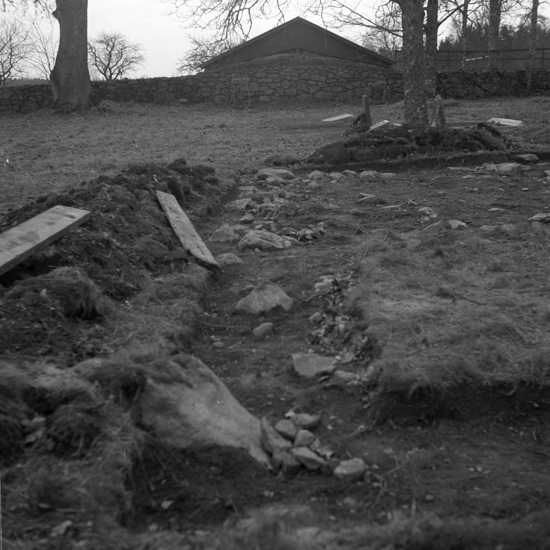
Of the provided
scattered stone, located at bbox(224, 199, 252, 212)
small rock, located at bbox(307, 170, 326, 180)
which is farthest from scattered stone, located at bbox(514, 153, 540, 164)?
scattered stone, located at bbox(224, 199, 252, 212)

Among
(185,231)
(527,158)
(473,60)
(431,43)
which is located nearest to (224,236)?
(185,231)

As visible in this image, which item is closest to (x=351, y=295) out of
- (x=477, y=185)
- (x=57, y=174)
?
(x=477, y=185)

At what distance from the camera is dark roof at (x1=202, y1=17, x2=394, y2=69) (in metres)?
23.8

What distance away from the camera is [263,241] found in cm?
510

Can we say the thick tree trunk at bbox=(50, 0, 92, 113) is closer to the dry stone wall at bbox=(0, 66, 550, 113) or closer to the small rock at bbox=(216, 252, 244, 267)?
the dry stone wall at bbox=(0, 66, 550, 113)

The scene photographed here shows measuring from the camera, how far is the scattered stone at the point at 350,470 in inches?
86.9

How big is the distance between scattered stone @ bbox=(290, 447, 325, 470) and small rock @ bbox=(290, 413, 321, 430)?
20cm

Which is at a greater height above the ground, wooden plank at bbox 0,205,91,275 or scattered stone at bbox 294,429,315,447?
wooden plank at bbox 0,205,91,275

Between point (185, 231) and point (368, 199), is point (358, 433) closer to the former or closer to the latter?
point (185, 231)

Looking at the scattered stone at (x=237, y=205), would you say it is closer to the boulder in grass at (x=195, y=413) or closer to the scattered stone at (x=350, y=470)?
the boulder in grass at (x=195, y=413)

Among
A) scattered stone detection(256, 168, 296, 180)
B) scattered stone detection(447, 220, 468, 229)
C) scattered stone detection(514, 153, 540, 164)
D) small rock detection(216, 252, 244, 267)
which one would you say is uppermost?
scattered stone detection(514, 153, 540, 164)

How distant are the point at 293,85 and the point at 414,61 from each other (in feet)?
31.6

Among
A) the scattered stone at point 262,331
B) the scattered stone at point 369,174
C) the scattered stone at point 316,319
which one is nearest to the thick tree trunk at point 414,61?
the scattered stone at point 369,174

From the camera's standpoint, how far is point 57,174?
26.8ft
